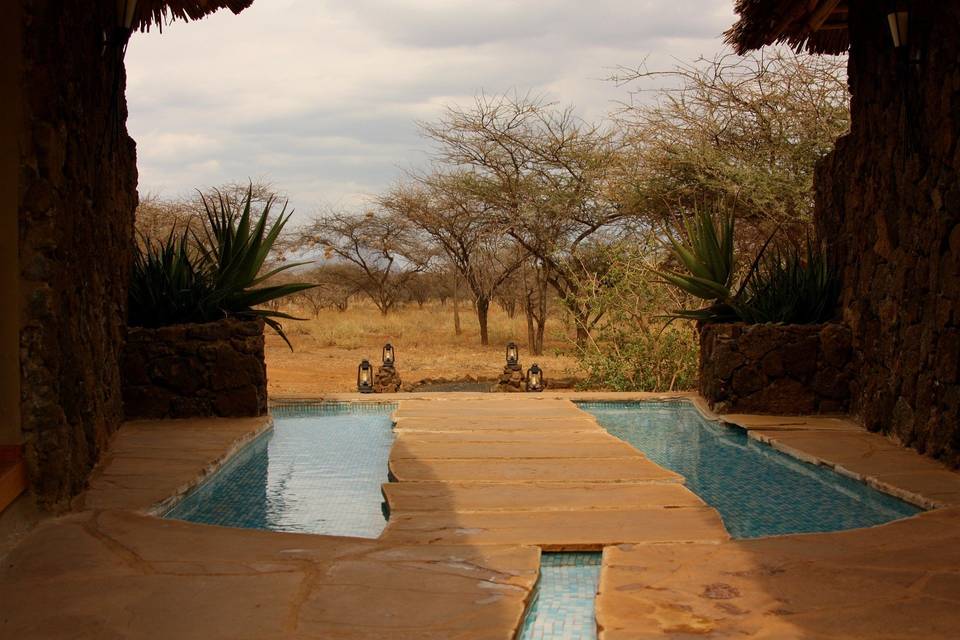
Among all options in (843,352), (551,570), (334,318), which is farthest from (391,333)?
(551,570)

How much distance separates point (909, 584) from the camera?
117 inches

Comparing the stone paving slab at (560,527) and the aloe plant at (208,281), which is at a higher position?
the aloe plant at (208,281)

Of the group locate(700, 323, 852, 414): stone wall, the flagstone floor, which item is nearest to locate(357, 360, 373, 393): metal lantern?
locate(700, 323, 852, 414): stone wall

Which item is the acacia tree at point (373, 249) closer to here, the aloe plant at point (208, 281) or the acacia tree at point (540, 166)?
the acacia tree at point (540, 166)

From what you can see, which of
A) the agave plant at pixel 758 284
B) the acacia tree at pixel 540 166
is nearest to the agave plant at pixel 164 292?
the agave plant at pixel 758 284

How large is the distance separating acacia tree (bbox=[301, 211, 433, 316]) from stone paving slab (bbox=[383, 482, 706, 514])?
56.8 feet

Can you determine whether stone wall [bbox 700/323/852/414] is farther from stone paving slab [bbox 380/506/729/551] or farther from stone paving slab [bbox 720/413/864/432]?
stone paving slab [bbox 380/506/729/551]

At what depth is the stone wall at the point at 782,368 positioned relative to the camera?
6.58 m

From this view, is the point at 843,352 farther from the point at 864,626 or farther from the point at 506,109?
the point at 506,109

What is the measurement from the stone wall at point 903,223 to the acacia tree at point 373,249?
15.7m

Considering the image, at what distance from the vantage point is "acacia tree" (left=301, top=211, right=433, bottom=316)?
73.3 feet

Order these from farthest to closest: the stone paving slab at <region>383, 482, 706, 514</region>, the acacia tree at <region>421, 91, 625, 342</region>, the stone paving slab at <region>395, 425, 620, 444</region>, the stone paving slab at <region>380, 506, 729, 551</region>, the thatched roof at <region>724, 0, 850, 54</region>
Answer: the acacia tree at <region>421, 91, 625, 342</region> → the thatched roof at <region>724, 0, 850, 54</region> → the stone paving slab at <region>395, 425, 620, 444</region> → the stone paving slab at <region>383, 482, 706, 514</region> → the stone paving slab at <region>380, 506, 729, 551</region>

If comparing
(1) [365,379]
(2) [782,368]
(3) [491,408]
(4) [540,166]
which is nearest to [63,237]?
(3) [491,408]

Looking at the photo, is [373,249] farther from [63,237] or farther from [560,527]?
[560,527]
